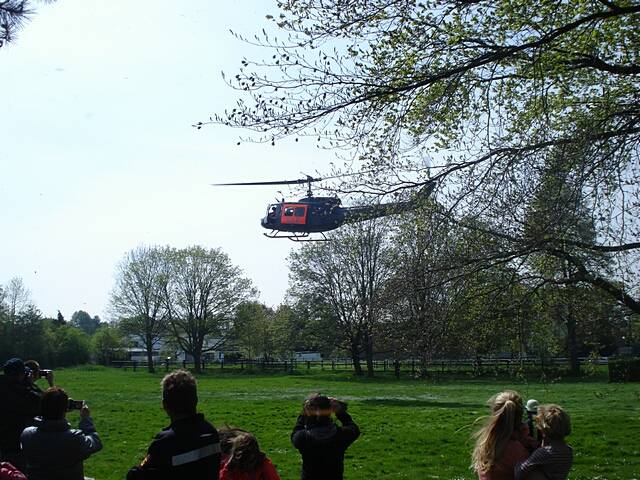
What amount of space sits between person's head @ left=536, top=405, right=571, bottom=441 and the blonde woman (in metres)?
0.19

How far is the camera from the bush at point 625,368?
28039 mm

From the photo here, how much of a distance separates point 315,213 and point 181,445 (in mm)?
18773

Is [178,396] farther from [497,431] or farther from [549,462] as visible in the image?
[549,462]

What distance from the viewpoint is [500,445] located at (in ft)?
17.1

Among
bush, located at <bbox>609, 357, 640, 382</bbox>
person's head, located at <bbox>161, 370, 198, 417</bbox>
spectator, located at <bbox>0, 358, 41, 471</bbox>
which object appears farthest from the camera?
bush, located at <bbox>609, 357, 640, 382</bbox>

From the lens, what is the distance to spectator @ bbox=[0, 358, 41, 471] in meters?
6.47

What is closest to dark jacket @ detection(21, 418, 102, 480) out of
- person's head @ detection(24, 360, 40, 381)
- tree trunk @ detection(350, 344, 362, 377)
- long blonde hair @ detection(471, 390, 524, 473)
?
person's head @ detection(24, 360, 40, 381)

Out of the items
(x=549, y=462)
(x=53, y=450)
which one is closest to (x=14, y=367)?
(x=53, y=450)

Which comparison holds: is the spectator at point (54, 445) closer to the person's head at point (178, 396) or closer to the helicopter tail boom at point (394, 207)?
the person's head at point (178, 396)

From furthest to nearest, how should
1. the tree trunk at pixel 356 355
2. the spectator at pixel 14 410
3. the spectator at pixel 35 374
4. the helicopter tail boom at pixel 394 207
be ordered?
the tree trunk at pixel 356 355 → the helicopter tail boom at pixel 394 207 → the spectator at pixel 35 374 → the spectator at pixel 14 410

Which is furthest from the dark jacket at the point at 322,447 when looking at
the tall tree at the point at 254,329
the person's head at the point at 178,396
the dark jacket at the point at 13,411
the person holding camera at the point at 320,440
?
the tall tree at the point at 254,329

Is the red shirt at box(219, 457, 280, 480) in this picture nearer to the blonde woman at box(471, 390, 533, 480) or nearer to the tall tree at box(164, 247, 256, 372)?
the blonde woman at box(471, 390, 533, 480)

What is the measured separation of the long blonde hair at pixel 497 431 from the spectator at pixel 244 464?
4.97 ft

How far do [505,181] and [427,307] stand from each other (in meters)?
1.91
